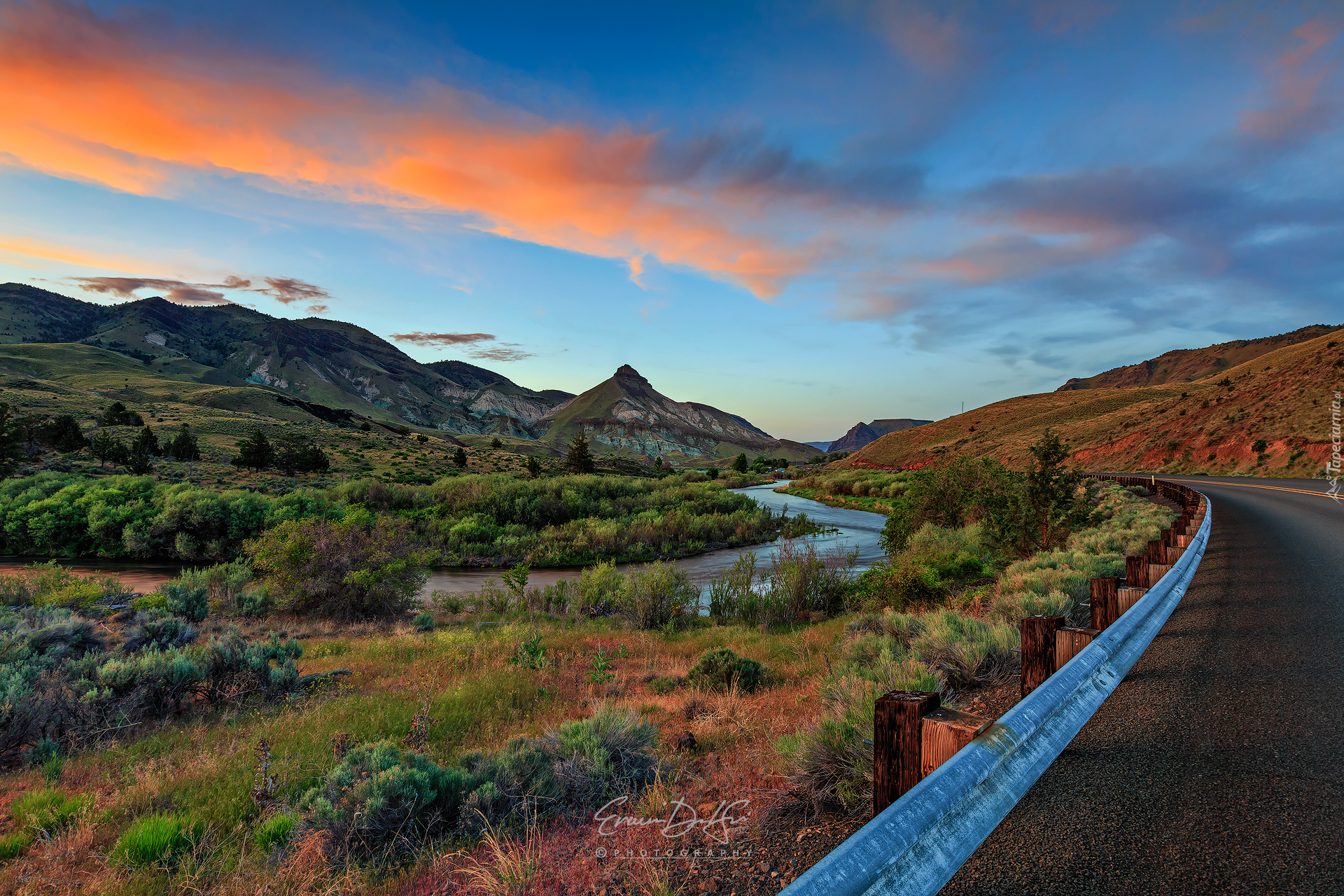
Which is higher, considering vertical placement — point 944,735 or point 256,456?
point 944,735

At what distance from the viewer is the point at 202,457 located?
54438 millimetres

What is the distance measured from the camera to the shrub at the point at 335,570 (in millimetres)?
16219

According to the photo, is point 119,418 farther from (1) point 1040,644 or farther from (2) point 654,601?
(1) point 1040,644

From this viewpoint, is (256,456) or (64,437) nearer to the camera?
(64,437)

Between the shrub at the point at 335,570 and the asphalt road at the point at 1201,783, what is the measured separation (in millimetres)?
17259

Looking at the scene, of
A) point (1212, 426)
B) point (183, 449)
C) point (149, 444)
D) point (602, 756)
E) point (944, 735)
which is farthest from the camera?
point (183, 449)

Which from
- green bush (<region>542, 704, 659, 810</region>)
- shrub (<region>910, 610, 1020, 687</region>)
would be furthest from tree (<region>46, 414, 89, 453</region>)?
shrub (<region>910, 610, 1020, 687</region>)

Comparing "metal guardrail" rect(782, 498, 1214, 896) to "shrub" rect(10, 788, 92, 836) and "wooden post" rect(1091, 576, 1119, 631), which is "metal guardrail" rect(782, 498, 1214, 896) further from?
"shrub" rect(10, 788, 92, 836)

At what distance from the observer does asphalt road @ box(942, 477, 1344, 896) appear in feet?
7.39

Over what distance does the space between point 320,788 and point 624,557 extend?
29422 millimetres

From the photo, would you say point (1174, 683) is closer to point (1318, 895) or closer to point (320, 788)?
point (1318, 895)

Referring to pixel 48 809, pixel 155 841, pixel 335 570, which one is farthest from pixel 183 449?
pixel 155 841

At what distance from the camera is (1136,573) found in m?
6.35
